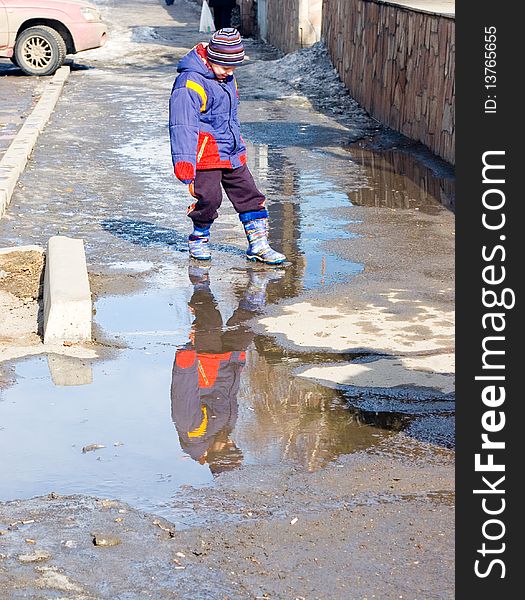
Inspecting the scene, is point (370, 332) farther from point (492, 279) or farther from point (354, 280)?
point (492, 279)

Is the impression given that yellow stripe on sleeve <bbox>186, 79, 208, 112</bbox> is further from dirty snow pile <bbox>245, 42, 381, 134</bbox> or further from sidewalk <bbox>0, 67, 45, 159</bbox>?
dirty snow pile <bbox>245, 42, 381, 134</bbox>

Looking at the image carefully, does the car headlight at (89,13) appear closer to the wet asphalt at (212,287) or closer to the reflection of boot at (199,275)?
the wet asphalt at (212,287)

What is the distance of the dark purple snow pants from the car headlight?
13117mm

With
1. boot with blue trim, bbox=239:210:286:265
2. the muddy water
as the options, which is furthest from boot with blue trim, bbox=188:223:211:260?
boot with blue trim, bbox=239:210:286:265

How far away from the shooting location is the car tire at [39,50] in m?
20.8

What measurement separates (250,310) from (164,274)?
3.81 ft

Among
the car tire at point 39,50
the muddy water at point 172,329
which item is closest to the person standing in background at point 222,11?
the car tire at point 39,50

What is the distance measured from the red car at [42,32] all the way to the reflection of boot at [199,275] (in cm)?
1287

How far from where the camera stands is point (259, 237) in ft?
29.5

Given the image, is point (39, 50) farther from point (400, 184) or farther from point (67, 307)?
point (67, 307)

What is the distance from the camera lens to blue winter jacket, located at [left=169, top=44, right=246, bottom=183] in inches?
328

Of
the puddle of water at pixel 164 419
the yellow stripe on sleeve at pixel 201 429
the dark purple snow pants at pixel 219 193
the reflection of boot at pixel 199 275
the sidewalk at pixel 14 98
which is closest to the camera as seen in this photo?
the puddle of water at pixel 164 419

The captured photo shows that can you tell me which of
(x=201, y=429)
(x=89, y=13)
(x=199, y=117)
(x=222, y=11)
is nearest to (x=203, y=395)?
(x=201, y=429)

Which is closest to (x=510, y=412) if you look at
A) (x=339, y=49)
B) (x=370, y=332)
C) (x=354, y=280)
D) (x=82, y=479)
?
(x=82, y=479)
